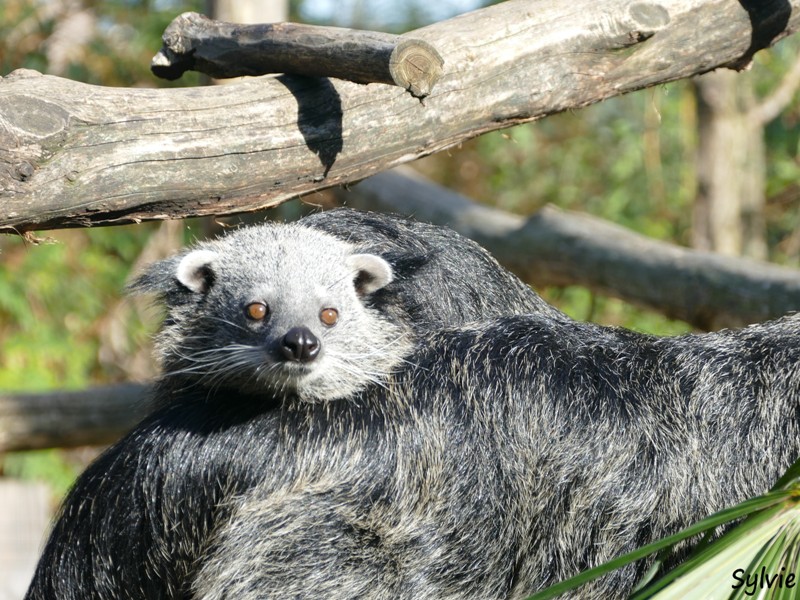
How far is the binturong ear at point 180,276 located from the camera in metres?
3.63

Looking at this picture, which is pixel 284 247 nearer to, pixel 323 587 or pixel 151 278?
pixel 151 278

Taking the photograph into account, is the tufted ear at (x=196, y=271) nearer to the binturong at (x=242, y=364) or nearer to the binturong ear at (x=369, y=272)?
the binturong at (x=242, y=364)

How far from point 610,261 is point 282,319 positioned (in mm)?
3083

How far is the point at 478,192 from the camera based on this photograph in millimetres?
12359

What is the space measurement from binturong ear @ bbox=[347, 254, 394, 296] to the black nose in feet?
1.35

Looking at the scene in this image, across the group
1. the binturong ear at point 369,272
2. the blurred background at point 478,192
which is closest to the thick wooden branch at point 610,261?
the blurred background at point 478,192

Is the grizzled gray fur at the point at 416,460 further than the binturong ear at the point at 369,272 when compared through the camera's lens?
No

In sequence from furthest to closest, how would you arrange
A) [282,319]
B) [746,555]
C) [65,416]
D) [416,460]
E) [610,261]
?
[65,416]
[610,261]
[282,319]
[416,460]
[746,555]

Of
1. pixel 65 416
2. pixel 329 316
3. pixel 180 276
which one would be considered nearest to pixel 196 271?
pixel 180 276

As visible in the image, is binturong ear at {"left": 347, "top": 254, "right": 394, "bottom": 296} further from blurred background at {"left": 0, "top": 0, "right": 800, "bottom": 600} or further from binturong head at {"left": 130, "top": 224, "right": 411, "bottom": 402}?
blurred background at {"left": 0, "top": 0, "right": 800, "bottom": 600}

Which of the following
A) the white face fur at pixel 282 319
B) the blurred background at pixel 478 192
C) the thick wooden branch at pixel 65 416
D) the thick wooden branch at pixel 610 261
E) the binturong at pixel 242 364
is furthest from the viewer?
the blurred background at pixel 478 192

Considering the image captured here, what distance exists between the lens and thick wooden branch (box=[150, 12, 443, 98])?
3029 mm

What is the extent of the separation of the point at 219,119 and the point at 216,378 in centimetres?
78

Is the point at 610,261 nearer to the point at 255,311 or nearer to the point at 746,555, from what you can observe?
the point at 255,311
